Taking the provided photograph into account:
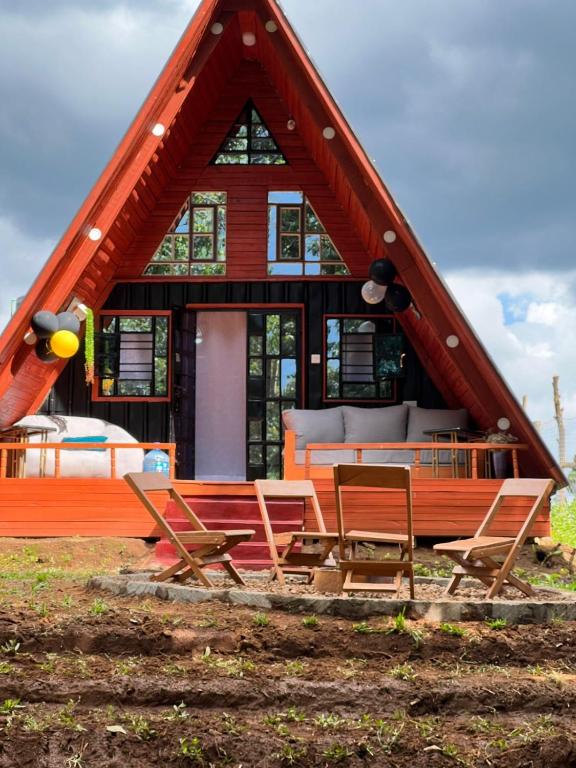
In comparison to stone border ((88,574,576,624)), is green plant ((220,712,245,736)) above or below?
below

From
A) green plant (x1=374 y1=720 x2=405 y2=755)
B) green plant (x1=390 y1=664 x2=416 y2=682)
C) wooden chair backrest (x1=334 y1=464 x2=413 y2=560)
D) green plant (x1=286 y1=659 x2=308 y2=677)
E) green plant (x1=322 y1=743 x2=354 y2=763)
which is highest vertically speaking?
wooden chair backrest (x1=334 y1=464 x2=413 y2=560)

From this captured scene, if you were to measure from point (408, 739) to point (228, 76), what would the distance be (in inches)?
388

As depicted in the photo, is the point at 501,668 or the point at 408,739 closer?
the point at 408,739

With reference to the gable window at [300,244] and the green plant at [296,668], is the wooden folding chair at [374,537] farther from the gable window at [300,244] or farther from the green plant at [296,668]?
the gable window at [300,244]

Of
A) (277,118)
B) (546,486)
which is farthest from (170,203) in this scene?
(546,486)

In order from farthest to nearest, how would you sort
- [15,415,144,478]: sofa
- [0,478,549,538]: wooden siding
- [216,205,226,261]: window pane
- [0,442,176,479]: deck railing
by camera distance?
[216,205,226,261]: window pane
[15,415,144,478]: sofa
[0,442,176,479]: deck railing
[0,478,549,538]: wooden siding

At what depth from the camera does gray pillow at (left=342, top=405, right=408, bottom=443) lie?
433 inches

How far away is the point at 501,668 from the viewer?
14.9 ft

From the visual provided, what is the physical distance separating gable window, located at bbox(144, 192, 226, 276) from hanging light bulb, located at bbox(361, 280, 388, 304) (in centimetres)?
195

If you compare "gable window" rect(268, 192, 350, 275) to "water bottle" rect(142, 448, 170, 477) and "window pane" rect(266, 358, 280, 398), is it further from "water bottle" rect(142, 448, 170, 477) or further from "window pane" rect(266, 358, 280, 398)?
"water bottle" rect(142, 448, 170, 477)

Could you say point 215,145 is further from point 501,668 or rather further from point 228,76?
point 501,668

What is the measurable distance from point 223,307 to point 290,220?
1348 millimetres

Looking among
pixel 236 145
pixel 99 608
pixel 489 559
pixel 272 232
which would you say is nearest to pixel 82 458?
pixel 272 232

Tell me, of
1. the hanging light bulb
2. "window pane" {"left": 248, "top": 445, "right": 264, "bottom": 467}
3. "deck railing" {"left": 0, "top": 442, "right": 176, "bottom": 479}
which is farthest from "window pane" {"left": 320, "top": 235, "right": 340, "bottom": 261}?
"deck railing" {"left": 0, "top": 442, "right": 176, "bottom": 479}
